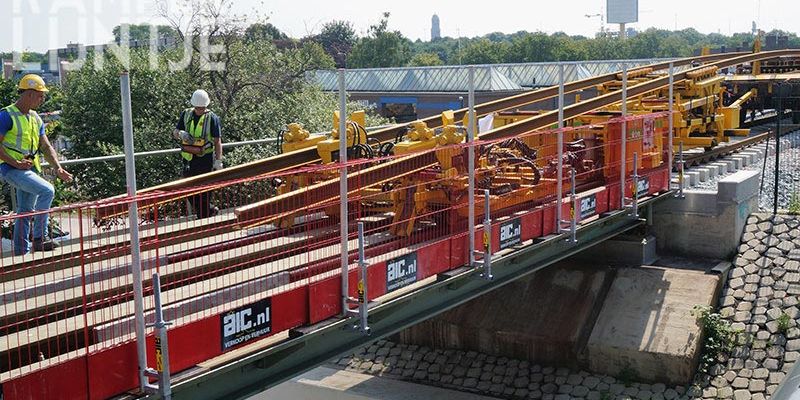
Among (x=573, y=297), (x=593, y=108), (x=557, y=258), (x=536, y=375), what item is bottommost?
(x=536, y=375)

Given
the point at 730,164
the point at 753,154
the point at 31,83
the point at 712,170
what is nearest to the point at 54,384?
the point at 31,83

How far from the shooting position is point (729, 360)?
1171cm

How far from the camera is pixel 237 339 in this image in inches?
238

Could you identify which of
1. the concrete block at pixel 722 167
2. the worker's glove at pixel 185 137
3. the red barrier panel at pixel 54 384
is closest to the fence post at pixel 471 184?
the worker's glove at pixel 185 137

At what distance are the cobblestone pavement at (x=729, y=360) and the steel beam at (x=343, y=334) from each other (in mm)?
2594

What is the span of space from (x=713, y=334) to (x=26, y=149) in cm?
886

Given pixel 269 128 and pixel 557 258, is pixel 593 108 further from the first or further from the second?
pixel 269 128

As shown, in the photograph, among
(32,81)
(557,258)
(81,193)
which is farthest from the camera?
(81,193)

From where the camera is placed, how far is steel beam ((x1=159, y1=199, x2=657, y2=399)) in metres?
5.98

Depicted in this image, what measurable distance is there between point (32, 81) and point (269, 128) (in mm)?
13084

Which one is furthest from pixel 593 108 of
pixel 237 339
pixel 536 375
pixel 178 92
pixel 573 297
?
pixel 178 92

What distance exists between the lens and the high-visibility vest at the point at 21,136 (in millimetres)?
7023

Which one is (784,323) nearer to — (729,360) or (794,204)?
(729,360)

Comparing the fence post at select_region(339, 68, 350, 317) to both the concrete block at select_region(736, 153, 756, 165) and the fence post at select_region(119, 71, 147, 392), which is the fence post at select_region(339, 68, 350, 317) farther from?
the concrete block at select_region(736, 153, 756, 165)
